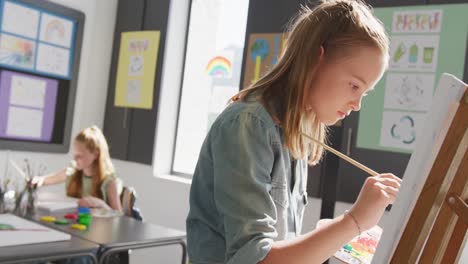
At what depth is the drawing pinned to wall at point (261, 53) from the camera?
2998 mm

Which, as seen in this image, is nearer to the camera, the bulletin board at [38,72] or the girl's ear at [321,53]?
the girl's ear at [321,53]

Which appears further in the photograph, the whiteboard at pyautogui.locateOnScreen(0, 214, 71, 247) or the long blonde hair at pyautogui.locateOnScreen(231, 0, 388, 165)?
the whiteboard at pyautogui.locateOnScreen(0, 214, 71, 247)

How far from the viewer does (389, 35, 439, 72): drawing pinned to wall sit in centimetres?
244

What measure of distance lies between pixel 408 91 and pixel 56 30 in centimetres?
249

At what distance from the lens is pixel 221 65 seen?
3.48 metres

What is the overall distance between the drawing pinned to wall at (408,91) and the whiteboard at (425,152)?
5.61 ft

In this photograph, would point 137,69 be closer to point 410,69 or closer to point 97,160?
point 97,160

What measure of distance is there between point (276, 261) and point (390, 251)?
187 mm

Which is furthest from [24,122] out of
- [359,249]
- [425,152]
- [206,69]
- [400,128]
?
[425,152]

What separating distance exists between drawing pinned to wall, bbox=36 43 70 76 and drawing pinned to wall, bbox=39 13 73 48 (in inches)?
2.0

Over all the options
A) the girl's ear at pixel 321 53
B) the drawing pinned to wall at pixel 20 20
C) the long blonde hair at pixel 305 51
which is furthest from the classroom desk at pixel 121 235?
the drawing pinned to wall at pixel 20 20

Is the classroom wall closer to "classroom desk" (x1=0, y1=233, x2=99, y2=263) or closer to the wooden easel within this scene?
"classroom desk" (x1=0, y1=233, x2=99, y2=263)

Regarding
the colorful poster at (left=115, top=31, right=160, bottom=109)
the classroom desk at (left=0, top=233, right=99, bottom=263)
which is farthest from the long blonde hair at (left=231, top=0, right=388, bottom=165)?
the colorful poster at (left=115, top=31, right=160, bottom=109)

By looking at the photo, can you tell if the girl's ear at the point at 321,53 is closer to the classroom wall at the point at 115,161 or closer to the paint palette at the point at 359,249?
the paint palette at the point at 359,249
